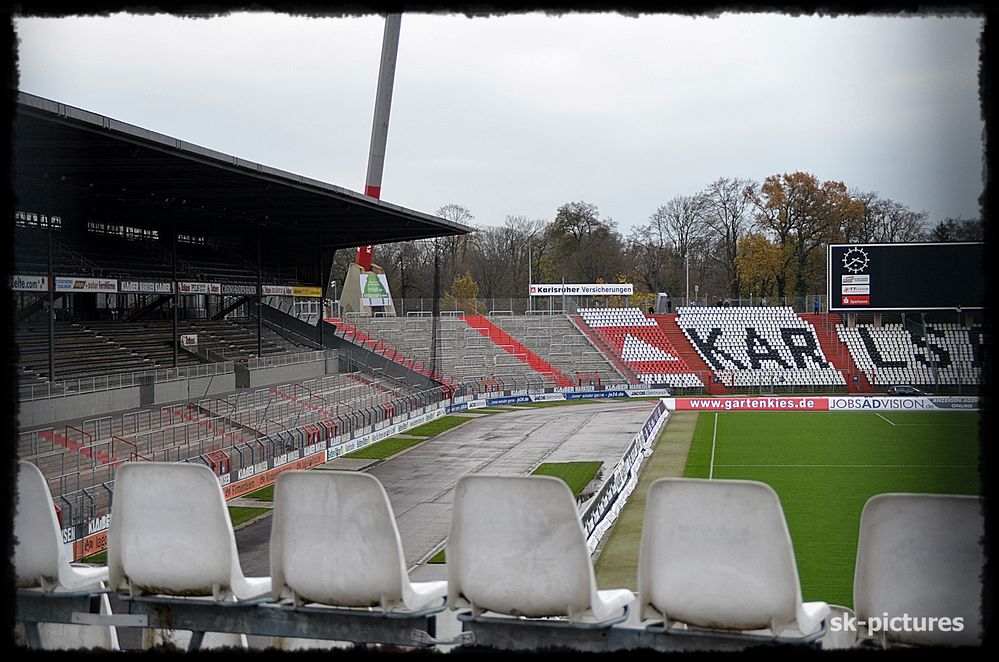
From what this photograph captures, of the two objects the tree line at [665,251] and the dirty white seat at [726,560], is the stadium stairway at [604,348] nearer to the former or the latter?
the tree line at [665,251]

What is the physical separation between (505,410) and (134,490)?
43.6 m

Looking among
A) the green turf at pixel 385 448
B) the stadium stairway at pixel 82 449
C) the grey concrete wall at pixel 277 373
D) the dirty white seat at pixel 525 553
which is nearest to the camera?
the dirty white seat at pixel 525 553

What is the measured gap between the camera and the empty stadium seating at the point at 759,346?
54312 millimetres

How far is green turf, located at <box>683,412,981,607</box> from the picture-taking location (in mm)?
2361

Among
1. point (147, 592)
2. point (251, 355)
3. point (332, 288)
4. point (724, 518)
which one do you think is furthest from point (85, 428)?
point (332, 288)

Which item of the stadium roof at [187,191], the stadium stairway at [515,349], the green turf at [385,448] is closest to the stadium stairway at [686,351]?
the stadium stairway at [515,349]

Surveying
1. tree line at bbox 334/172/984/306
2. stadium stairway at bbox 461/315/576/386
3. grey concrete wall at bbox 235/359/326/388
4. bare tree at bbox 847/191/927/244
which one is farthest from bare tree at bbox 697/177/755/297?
bare tree at bbox 847/191/927/244

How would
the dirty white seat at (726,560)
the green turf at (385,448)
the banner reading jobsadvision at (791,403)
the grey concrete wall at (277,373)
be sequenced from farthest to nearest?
the banner reading jobsadvision at (791,403)
the grey concrete wall at (277,373)
the green turf at (385,448)
the dirty white seat at (726,560)

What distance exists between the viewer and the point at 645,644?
2742mm

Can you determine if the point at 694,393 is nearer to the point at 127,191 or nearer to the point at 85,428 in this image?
the point at 127,191

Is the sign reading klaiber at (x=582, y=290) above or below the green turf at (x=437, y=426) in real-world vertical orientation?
above

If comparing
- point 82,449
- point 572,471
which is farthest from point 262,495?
point 572,471

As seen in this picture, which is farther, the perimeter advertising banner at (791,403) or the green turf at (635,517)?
the perimeter advertising banner at (791,403)

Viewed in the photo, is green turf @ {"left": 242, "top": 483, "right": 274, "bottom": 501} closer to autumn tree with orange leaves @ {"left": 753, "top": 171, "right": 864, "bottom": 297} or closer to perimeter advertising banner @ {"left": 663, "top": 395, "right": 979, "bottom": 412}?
perimeter advertising banner @ {"left": 663, "top": 395, "right": 979, "bottom": 412}
